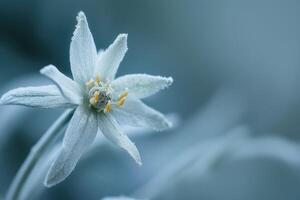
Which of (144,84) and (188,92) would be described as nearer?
(144,84)

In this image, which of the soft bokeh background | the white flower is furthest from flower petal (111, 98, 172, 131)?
the soft bokeh background

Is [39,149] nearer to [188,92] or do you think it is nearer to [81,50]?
[81,50]

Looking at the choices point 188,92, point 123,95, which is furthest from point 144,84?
point 188,92

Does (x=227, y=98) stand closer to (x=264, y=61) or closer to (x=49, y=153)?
(x=264, y=61)

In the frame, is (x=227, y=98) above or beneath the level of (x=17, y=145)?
above

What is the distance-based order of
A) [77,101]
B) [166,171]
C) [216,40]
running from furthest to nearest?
[216,40]
[166,171]
[77,101]

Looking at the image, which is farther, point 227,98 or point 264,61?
point 264,61

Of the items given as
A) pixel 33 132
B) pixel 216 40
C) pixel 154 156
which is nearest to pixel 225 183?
pixel 154 156

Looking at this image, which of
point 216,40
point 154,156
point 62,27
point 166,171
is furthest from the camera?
point 216,40
